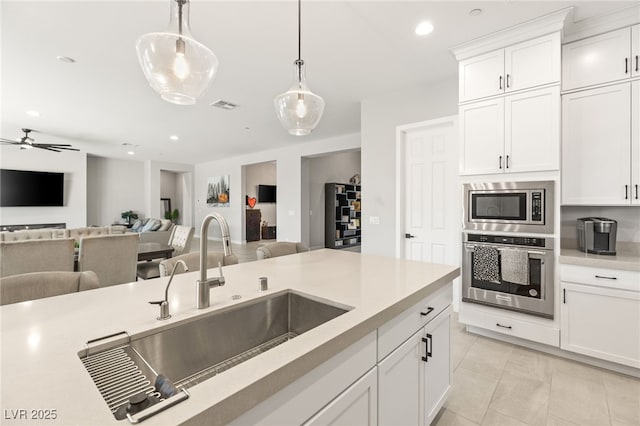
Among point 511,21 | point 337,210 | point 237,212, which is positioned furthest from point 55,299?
point 237,212

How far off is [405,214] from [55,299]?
11.3ft

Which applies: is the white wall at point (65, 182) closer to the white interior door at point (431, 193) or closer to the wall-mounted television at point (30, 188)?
the wall-mounted television at point (30, 188)

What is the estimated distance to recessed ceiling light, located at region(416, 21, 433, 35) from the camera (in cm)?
245

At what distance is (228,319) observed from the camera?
46.5 inches

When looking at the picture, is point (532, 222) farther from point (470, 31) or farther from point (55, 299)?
point (55, 299)

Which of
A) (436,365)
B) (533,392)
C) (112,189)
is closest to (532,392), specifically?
(533,392)

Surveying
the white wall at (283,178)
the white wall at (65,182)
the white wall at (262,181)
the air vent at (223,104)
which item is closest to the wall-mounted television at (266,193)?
the white wall at (262,181)

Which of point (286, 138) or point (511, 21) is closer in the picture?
point (511, 21)

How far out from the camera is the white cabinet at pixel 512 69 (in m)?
2.37

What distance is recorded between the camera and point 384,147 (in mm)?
3898

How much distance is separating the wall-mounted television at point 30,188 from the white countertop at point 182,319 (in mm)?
8645

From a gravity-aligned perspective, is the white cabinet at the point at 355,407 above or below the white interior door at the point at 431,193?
below

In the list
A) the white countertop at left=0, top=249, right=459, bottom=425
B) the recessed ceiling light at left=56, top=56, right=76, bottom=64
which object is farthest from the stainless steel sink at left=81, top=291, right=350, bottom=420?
the recessed ceiling light at left=56, top=56, right=76, bottom=64

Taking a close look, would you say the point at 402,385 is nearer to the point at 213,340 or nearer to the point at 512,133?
the point at 213,340
